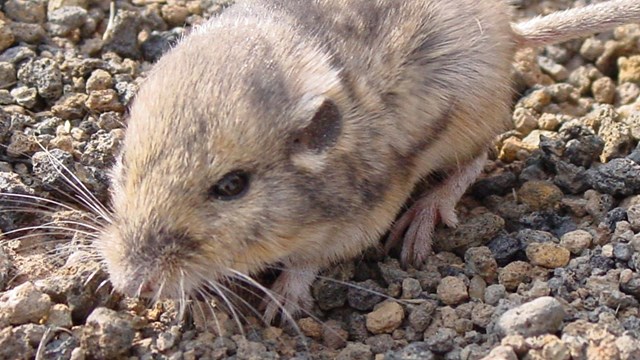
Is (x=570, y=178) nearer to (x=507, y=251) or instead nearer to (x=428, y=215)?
(x=507, y=251)

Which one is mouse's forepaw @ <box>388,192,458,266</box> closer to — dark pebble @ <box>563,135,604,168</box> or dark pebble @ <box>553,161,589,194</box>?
dark pebble @ <box>553,161,589,194</box>

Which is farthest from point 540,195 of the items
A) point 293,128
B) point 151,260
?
point 151,260

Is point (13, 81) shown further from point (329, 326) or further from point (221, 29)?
point (329, 326)

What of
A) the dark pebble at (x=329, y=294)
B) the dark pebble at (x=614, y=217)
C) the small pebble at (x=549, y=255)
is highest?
the dark pebble at (x=329, y=294)

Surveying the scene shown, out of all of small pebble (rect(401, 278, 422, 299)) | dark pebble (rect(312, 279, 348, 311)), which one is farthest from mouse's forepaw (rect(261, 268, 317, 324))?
small pebble (rect(401, 278, 422, 299))

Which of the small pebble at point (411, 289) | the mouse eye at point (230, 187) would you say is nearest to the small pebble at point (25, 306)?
the mouse eye at point (230, 187)

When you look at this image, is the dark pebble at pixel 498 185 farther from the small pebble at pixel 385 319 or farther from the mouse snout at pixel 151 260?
the mouse snout at pixel 151 260
